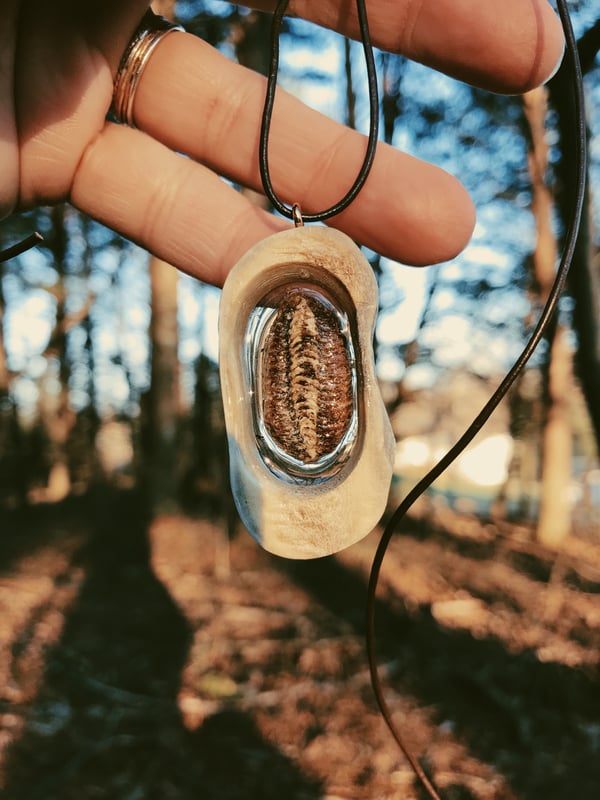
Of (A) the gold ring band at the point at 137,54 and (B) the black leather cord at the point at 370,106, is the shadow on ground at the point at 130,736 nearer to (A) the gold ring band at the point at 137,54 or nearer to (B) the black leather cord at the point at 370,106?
(B) the black leather cord at the point at 370,106

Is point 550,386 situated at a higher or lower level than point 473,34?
higher

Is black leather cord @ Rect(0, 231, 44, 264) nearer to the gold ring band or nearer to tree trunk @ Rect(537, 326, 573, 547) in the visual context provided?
the gold ring band

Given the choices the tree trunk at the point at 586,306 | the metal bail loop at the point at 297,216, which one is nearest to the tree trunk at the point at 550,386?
the tree trunk at the point at 586,306

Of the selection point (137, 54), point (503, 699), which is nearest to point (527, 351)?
point (137, 54)

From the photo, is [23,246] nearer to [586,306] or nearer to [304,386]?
[304,386]

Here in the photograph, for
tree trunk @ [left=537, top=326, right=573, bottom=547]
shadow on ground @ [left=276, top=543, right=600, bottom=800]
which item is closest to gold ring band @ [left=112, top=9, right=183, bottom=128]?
shadow on ground @ [left=276, top=543, right=600, bottom=800]
